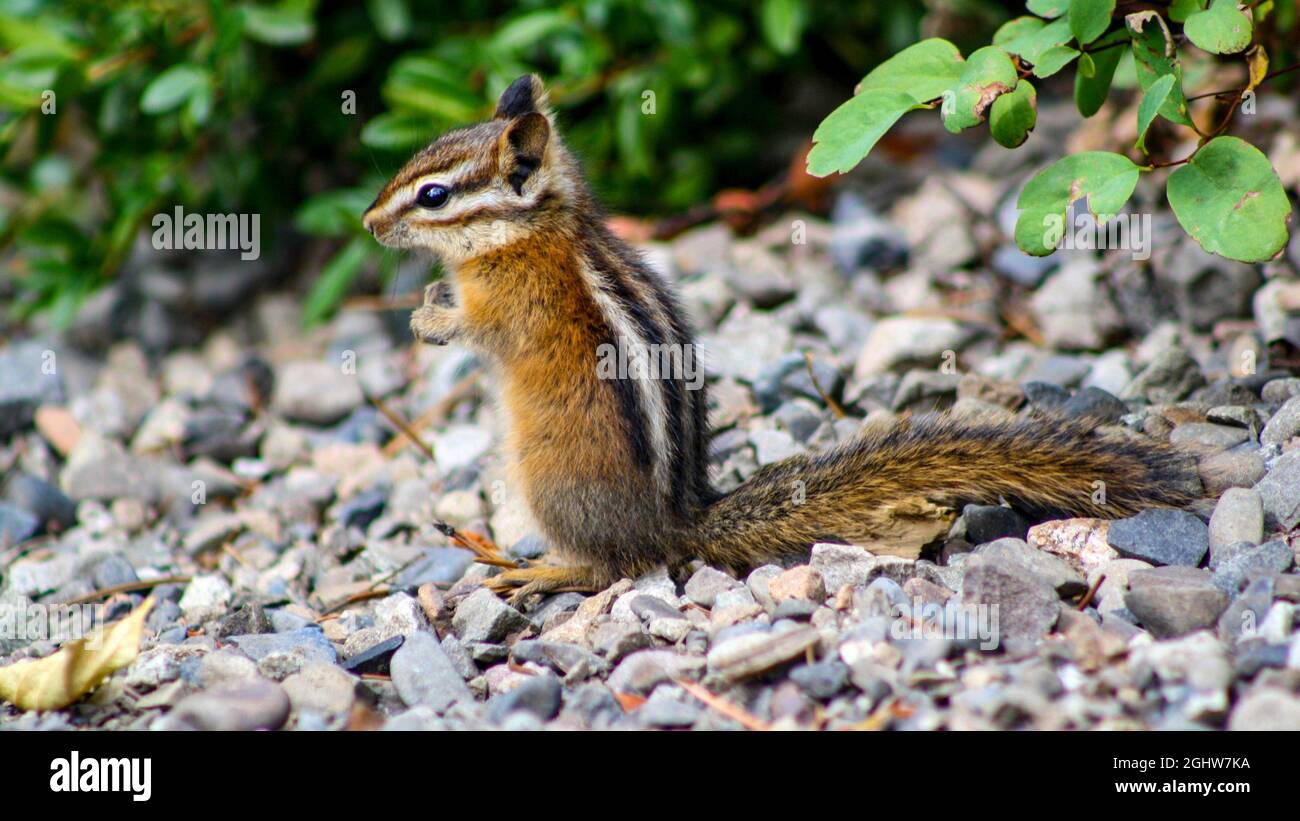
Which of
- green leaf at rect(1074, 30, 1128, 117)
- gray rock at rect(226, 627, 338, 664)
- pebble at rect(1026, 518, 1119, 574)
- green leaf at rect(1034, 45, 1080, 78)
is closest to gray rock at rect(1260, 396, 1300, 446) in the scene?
pebble at rect(1026, 518, 1119, 574)

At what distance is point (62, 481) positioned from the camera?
536 centimetres

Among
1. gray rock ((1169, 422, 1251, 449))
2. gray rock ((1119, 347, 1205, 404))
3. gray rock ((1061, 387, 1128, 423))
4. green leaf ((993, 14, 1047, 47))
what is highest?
green leaf ((993, 14, 1047, 47))

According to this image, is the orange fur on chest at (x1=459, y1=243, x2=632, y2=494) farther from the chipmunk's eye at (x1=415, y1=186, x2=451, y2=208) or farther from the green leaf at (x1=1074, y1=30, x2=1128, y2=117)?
the green leaf at (x1=1074, y1=30, x2=1128, y2=117)

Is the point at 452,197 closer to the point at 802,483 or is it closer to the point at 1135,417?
the point at 802,483

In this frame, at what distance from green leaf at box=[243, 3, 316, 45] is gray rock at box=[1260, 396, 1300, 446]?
4.12m

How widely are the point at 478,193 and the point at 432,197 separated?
0.15m

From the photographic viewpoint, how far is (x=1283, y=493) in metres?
3.35

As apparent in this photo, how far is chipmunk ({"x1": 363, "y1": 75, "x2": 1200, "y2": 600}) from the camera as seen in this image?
345 cm

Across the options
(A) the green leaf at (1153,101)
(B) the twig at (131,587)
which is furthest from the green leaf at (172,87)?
(A) the green leaf at (1153,101)

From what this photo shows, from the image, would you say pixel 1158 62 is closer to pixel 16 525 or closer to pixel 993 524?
pixel 993 524

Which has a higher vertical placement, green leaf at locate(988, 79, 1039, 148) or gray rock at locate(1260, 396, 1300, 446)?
green leaf at locate(988, 79, 1039, 148)

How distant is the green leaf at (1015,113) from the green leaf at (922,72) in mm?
127

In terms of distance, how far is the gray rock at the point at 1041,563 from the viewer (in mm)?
3189

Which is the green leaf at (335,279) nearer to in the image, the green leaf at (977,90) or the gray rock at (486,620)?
the gray rock at (486,620)
